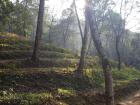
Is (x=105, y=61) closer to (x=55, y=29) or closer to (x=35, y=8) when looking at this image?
(x=35, y=8)

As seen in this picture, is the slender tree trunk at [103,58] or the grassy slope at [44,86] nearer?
the slender tree trunk at [103,58]

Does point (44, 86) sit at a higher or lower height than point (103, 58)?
lower

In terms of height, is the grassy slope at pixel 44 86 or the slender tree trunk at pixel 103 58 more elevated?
the slender tree trunk at pixel 103 58

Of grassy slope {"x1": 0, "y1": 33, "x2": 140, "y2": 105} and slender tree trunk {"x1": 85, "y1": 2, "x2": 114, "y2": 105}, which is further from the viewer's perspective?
grassy slope {"x1": 0, "y1": 33, "x2": 140, "y2": 105}

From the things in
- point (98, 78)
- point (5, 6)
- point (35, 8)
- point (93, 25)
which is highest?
point (35, 8)

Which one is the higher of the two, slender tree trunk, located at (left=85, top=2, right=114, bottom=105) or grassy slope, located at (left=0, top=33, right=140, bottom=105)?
slender tree trunk, located at (left=85, top=2, right=114, bottom=105)

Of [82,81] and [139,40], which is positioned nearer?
[82,81]

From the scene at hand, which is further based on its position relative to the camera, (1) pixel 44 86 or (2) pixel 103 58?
(1) pixel 44 86

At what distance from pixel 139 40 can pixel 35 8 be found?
102 ft

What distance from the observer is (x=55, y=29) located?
90.1 m

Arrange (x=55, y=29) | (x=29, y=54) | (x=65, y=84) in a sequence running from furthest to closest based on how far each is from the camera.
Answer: (x=55, y=29)
(x=29, y=54)
(x=65, y=84)

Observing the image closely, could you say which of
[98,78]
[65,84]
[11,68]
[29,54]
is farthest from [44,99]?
[29,54]

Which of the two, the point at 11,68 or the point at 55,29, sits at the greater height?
the point at 55,29

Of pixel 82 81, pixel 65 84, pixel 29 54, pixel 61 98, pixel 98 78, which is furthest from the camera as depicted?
pixel 29 54
